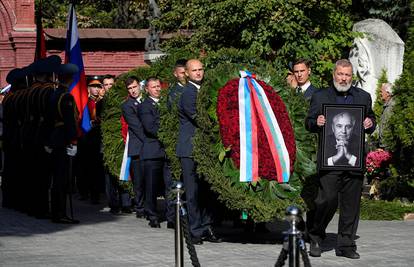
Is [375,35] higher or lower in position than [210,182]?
higher

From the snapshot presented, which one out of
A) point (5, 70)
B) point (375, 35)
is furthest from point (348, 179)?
point (5, 70)

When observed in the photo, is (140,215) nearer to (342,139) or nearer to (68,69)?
(68,69)

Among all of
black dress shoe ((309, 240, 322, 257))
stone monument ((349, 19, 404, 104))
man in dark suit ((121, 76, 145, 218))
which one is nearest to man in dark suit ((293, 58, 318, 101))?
black dress shoe ((309, 240, 322, 257))

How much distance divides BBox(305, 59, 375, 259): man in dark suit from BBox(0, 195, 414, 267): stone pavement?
256 mm

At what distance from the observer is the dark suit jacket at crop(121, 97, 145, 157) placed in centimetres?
1620

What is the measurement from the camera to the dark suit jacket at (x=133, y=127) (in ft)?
53.2

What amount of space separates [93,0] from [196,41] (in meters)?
22.0

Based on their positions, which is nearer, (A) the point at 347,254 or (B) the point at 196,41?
(A) the point at 347,254

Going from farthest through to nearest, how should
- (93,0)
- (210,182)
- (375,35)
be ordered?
(93,0) < (375,35) < (210,182)

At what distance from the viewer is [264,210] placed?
12.4 metres

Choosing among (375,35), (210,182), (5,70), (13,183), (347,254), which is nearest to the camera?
(347,254)

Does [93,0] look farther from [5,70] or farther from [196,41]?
[196,41]

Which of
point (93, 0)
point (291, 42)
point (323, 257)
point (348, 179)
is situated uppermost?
point (93, 0)

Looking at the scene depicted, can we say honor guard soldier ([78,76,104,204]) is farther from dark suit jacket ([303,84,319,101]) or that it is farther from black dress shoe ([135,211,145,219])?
dark suit jacket ([303,84,319,101])
